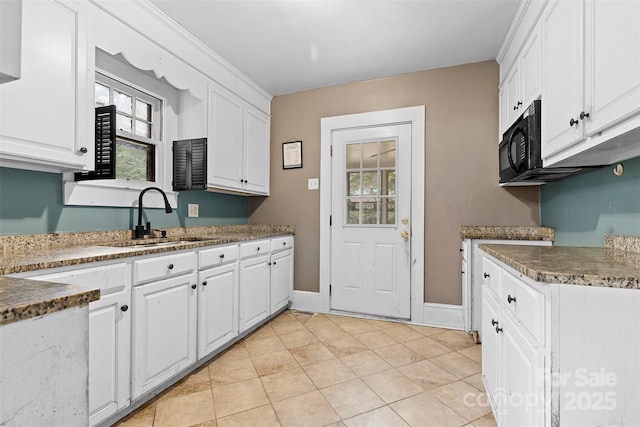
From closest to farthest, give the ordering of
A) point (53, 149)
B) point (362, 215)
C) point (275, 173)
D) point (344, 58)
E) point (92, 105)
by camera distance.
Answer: point (53, 149)
point (92, 105)
point (344, 58)
point (362, 215)
point (275, 173)

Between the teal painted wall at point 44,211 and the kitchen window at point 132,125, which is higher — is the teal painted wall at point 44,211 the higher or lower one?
the lower one

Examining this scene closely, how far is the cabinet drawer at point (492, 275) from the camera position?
4.72 ft

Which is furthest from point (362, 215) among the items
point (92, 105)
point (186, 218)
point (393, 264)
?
point (92, 105)

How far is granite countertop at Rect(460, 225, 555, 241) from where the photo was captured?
2490 millimetres

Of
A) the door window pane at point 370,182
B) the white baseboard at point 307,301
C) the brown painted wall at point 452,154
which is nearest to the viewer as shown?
the brown painted wall at point 452,154

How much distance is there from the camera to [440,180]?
9.96 feet

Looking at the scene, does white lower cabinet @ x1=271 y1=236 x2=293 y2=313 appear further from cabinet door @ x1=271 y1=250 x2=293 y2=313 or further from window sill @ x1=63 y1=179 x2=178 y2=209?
window sill @ x1=63 y1=179 x2=178 y2=209

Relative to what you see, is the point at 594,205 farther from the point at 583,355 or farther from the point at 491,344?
the point at 583,355

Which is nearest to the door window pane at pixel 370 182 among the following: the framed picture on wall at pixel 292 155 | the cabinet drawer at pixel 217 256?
the framed picture on wall at pixel 292 155

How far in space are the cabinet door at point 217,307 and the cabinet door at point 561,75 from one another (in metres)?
2.20

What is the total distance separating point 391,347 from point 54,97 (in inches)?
106

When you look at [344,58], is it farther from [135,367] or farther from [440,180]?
[135,367]

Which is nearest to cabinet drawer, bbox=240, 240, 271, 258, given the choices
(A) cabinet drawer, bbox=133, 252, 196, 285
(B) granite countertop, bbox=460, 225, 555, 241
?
(A) cabinet drawer, bbox=133, 252, 196, 285

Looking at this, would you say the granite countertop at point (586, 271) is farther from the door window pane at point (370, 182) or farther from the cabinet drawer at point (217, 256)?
the door window pane at point (370, 182)
